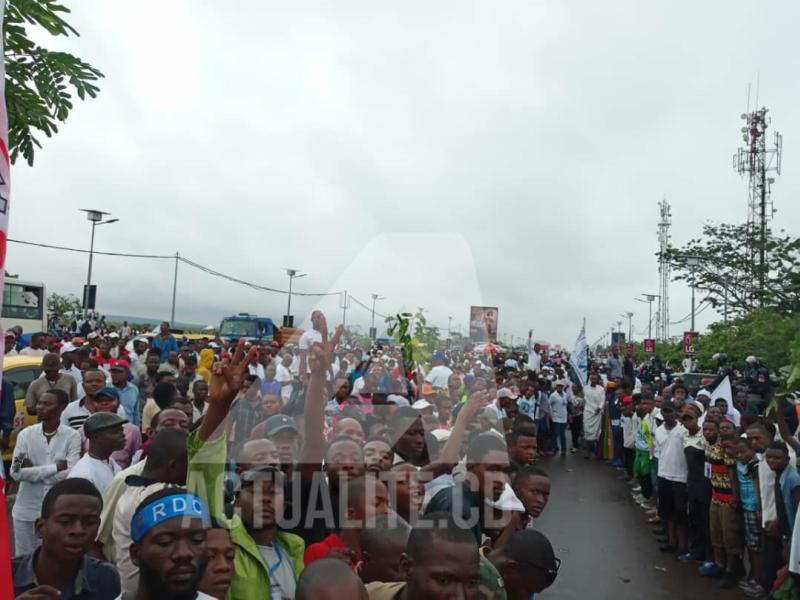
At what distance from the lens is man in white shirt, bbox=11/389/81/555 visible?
14.7 feet

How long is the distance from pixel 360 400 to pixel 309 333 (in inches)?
134

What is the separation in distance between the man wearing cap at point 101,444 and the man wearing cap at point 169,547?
1.81 metres

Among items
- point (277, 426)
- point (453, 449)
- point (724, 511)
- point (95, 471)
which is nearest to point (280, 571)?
point (277, 426)

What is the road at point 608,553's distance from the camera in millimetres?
5938

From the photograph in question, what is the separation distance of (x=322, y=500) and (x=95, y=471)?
1583 mm

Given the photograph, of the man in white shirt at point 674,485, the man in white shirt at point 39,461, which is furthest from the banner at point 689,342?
the man in white shirt at point 39,461

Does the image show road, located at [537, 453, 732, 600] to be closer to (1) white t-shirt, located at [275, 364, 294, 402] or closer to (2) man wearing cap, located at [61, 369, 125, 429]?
(1) white t-shirt, located at [275, 364, 294, 402]

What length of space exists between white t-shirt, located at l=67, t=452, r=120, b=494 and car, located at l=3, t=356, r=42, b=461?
479 centimetres

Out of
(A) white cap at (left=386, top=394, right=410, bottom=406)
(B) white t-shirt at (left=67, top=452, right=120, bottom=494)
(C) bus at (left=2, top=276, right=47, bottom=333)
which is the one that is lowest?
(B) white t-shirt at (left=67, top=452, right=120, bottom=494)

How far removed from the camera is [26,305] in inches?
786

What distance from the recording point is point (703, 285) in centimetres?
2656

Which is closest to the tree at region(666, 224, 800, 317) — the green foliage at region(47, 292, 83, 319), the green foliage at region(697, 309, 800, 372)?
the green foliage at region(697, 309, 800, 372)

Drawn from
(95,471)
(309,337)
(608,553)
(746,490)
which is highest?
(309,337)

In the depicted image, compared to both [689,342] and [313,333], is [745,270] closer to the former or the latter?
[689,342]
